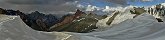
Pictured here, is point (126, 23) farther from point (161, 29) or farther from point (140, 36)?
point (140, 36)

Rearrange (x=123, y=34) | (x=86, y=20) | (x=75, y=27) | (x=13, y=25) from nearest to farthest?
(x=13, y=25) → (x=123, y=34) → (x=75, y=27) → (x=86, y=20)

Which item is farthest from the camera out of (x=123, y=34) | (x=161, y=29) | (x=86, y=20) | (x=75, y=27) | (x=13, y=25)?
(x=86, y=20)

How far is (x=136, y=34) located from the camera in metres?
14.6

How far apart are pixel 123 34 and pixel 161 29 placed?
108 inches

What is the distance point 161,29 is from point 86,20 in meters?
8.94

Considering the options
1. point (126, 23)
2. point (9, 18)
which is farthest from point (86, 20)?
point (9, 18)

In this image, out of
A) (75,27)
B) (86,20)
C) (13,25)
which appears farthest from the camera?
(86,20)

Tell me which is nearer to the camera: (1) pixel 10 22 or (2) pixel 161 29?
(1) pixel 10 22

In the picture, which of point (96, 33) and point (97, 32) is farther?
point (97, 32)

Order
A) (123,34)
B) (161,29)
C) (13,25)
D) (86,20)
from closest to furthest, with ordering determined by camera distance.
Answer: (13,25)
(123,34)
(161,29)
(86,20)

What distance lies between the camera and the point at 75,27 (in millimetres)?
22078

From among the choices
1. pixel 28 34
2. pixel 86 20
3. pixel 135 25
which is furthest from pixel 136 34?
pixel 86 20

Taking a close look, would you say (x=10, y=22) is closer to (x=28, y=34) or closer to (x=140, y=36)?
(x=28, y=34)

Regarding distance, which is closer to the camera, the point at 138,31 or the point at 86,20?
the point at 138,31
